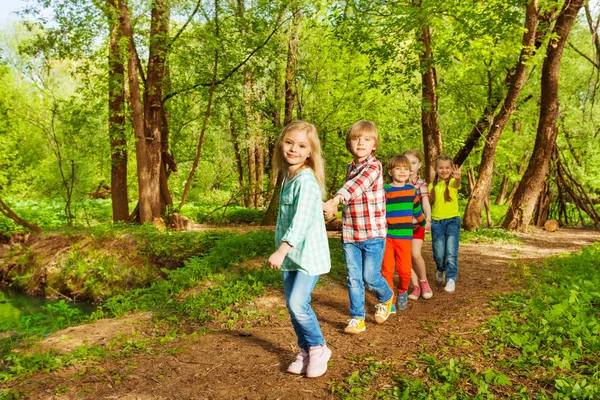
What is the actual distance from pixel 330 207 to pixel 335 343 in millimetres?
1408

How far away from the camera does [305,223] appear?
3.01m

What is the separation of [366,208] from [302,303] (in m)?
1.26

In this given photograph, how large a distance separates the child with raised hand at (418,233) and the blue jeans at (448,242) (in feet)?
1.68

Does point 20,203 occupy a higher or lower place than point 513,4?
lower

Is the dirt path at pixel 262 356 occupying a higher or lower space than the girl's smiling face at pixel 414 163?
lower

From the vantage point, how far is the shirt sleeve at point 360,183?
380 centimetres

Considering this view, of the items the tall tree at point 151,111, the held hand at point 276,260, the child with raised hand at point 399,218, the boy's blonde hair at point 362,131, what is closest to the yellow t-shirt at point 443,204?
the child with raised hand at point 399,218

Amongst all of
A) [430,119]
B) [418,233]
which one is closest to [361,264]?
[418,233]

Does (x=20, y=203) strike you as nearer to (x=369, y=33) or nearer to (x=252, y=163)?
(x=252, y=163)

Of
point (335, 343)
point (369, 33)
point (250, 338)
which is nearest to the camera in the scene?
point (335, 343)

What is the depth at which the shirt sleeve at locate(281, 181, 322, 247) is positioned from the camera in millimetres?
2966

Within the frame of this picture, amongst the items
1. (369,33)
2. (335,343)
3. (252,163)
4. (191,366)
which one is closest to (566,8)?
(369,33)

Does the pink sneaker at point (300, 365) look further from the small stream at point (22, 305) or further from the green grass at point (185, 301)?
the small stream at point (22, 305)

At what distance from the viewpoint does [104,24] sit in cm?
1016
